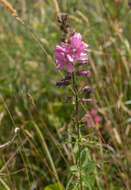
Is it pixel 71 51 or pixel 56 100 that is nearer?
pixel 71 51

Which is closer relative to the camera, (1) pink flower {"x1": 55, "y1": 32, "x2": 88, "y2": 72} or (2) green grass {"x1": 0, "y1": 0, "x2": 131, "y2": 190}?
(1) pink flower {"x1": 55, "y1": 32, "x2": 88, "y2": 72}

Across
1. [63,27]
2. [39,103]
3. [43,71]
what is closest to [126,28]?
[43,71]

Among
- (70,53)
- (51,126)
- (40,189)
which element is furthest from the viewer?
(51,126)

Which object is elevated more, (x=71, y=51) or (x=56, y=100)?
(x=71, y=51)

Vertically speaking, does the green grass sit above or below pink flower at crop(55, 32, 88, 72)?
below

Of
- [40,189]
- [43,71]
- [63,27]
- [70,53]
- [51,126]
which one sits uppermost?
[63,27]

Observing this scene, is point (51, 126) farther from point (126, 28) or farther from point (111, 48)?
point (126, 28)

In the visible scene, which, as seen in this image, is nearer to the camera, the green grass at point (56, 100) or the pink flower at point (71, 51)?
the pink flower at point (71, 51)

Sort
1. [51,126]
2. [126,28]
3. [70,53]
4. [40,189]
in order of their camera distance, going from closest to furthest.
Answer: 1. [70,53]
2. [40,189]
3. [51,126]
4. [126,28]
